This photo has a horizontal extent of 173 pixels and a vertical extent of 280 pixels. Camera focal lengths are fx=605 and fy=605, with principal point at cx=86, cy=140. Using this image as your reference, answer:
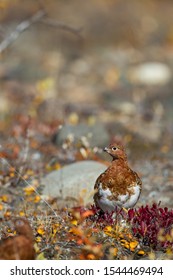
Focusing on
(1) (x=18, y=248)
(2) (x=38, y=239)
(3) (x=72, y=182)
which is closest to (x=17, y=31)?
(3) (x=72, y=182)

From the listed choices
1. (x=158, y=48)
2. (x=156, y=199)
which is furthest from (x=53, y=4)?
(x=156, y=199)

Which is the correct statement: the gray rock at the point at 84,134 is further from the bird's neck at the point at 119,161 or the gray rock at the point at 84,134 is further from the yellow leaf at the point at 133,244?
the yellow leaf at the point at 133,244

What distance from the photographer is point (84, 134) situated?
514 inches

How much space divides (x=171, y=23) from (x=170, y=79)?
373 inches

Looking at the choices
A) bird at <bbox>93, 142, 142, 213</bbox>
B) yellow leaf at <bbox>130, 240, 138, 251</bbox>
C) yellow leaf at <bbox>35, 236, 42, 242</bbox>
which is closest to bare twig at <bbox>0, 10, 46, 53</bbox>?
bird at <bbox>93, 142, 142, 213</bbox>

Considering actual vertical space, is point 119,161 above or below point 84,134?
below

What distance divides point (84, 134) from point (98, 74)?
8.78 m

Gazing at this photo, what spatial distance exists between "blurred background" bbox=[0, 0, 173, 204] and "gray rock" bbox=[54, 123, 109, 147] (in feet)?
0.10

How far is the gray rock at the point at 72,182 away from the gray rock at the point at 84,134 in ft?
7.03

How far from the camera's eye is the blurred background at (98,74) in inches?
528

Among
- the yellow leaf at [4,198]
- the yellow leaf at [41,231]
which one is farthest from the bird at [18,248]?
the yellow leaf at [4,198]

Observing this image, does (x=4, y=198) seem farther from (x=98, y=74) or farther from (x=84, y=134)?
(x=98, y=74)

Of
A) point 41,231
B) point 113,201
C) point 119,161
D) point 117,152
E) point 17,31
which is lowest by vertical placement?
point 41,231

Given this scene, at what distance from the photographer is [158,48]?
82.0ft
